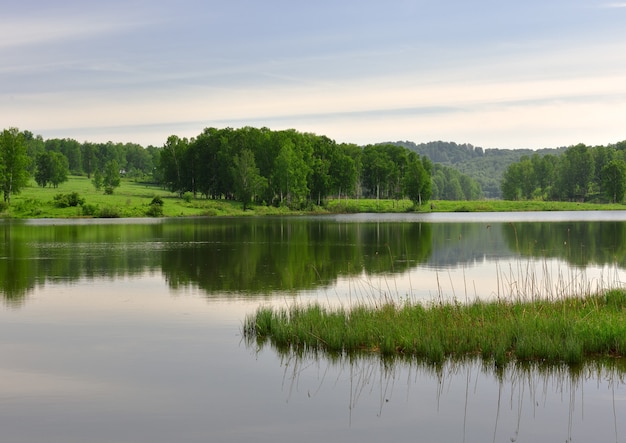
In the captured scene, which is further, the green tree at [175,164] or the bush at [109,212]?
the green tree at [175,164]

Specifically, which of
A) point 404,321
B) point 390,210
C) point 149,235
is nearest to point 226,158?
point 390,210

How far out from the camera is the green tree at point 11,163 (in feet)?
385

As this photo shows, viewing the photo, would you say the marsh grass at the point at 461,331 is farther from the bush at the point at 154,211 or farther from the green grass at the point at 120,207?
the bush at the point at 154,211

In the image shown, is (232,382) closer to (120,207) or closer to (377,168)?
(120,207)

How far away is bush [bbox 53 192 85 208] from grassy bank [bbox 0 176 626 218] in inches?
25.5

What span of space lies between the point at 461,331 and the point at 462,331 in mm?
34

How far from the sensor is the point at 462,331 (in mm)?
17609

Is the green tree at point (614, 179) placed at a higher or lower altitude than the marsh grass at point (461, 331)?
higher

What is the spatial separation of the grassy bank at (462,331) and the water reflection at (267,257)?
561 centimetres

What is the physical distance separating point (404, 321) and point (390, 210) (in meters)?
144

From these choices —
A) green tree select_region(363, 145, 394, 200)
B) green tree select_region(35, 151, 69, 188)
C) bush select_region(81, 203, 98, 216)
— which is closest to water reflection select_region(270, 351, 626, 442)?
bush select_region(81, 203, 98, 216)

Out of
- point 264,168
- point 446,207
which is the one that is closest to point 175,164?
point 264,168

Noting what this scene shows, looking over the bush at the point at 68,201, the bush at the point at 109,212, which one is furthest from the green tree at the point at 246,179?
the bush at the point at 68,201

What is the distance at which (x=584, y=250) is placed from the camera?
4778 cm
